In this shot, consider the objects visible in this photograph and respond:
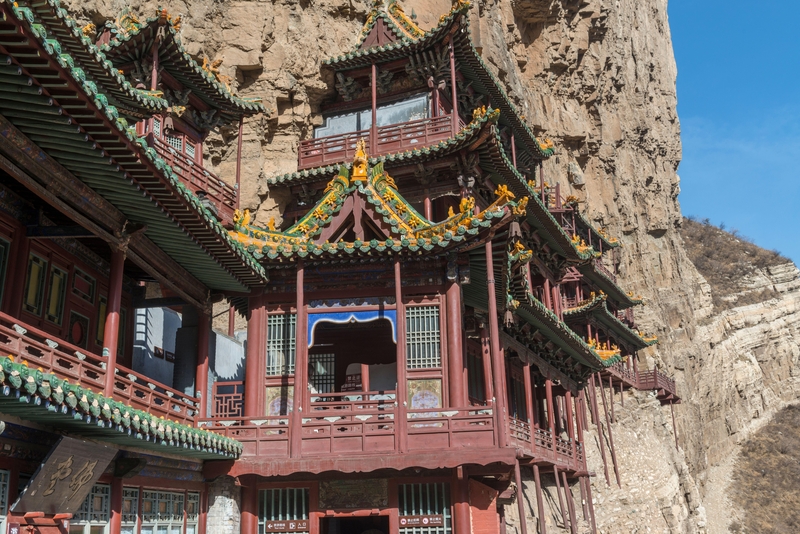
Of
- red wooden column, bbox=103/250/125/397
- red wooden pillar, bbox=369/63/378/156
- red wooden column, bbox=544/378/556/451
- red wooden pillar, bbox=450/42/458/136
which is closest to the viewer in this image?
red wooden column, bbox=103/250/125/397

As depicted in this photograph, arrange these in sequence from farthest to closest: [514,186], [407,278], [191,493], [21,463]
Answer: [514,186] < [407,278] < [191,493] < [21,463]

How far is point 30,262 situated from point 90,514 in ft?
13.0

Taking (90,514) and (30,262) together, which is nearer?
(90,514)

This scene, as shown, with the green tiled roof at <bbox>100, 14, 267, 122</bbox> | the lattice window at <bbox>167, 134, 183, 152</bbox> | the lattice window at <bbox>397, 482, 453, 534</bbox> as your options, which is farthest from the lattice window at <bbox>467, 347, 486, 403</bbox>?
the lattice window at <bbox>167, 134, 183, 152</bbox>

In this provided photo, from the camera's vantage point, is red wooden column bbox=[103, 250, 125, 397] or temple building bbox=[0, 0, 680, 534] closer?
temple building bbox=[0, 0, 680, 534]

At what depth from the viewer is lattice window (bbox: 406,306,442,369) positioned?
14.9 meters

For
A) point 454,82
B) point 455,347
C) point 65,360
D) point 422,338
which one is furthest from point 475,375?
point 65,360

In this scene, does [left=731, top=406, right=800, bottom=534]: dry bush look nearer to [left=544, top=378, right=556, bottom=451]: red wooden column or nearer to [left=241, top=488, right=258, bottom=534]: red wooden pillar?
[left=544, top=378, right=556, bottom=451]: red wooden column

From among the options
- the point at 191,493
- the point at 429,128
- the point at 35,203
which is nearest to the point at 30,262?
the point at 35,203

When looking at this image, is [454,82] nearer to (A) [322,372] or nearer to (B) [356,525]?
(A) [322,372]

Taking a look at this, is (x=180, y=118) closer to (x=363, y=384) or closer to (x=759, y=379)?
(x=363, y=384)

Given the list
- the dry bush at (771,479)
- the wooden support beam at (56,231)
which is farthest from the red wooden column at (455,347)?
the dry bush at (771,479)

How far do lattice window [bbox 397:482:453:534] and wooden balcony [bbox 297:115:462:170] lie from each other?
37.8 ft

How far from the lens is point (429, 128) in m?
23.1
